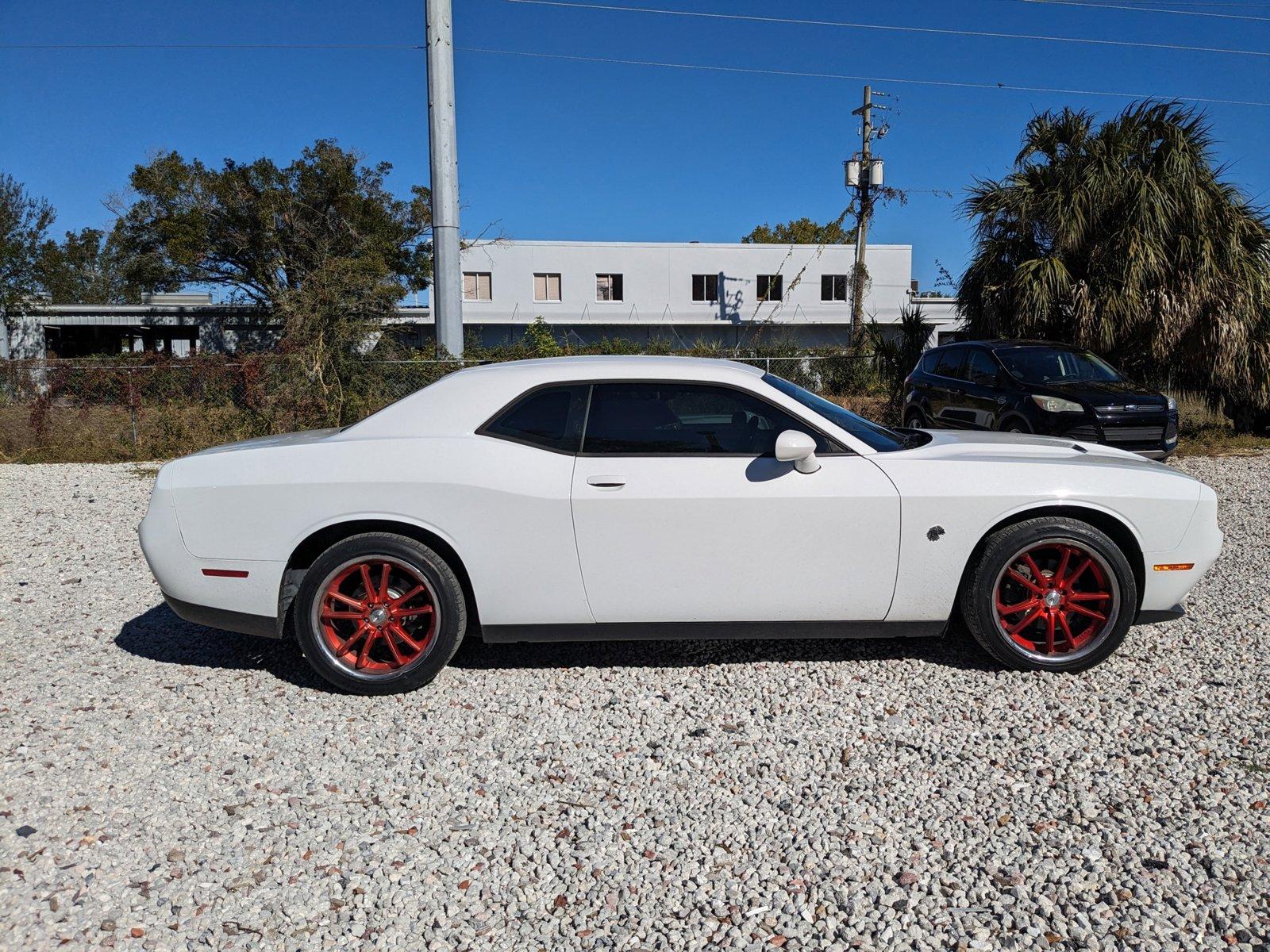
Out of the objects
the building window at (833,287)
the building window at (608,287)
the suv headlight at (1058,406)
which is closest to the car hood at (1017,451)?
the suv headlight at (1058,406)

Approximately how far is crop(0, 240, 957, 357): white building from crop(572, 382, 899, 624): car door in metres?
37.0

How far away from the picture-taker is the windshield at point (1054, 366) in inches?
409

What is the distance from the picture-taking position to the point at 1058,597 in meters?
4.17

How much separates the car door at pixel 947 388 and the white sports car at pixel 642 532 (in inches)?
271

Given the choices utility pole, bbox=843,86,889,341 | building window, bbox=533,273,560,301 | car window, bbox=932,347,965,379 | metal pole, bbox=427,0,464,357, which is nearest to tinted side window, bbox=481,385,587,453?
car window, bbox=932,347,965,379

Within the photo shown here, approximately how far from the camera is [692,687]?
13.8 ft

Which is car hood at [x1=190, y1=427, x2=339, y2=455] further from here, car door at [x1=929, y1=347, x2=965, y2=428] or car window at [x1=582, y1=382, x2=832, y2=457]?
car door at [x1=929, y1=347, x2=965, y2=428]

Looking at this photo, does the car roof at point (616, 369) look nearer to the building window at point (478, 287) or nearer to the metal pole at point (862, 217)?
the metal pole at point (862, 217)

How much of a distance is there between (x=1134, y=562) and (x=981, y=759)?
139 cm

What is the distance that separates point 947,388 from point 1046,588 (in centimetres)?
749

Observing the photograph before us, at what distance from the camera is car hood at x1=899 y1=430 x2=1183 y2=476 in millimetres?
4266

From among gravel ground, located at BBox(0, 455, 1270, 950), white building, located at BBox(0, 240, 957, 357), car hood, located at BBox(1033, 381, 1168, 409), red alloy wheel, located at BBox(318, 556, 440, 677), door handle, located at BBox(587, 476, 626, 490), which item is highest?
white building, located at BBox(0, 240, 957, 357)

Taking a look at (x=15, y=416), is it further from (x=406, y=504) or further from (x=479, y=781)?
(x=479, y=781)

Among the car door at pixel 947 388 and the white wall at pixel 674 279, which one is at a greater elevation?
the white wall at pixel 674 279
